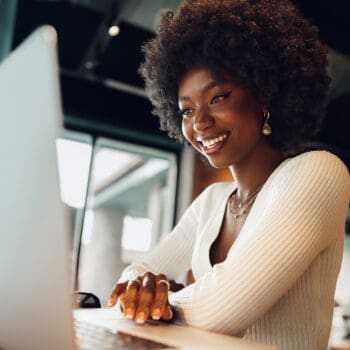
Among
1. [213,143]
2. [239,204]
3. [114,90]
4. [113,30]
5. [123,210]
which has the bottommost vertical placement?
[239,204]

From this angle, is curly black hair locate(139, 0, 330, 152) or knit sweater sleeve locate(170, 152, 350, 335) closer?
knit sweater sleeve locate(170, 152, 350, 335)

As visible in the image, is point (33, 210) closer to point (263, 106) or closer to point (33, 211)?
point (33, 211)

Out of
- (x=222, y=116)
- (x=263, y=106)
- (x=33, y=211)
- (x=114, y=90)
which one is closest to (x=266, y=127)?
(x=263, y=106)

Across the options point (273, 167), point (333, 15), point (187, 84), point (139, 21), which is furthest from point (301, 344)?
point (139, 21)

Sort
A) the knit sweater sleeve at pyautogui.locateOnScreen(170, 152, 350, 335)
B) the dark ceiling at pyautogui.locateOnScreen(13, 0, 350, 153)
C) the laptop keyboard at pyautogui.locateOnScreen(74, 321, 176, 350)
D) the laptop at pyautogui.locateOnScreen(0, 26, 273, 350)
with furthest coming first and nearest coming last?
1. the dark ceiling at pyautogui.locateOnScreen(13, 0, 350, 153)
2. the knit sweater sleeve at pyautogui.locateOnScreen(170, 152, 350, 335)
3. the laptop keyboard at pyautogui.locateOnScreen(74, 321, 176, 350)
4. the laptop at pyautogui.locateOnScreen(0, 26, 273, 350)

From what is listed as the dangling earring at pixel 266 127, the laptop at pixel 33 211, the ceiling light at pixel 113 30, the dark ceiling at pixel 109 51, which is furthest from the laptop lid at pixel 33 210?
the ceiling light at pixel 113 30

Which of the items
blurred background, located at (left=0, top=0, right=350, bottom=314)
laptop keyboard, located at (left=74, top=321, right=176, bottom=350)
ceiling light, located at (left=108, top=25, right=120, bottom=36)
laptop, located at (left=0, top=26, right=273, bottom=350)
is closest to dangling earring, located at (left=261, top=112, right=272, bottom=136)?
laptop keyboard, located at (left=74, top=321, right=176, bottom=350)

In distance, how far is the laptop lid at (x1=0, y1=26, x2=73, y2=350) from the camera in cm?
36

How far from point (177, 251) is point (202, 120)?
1.63 ft

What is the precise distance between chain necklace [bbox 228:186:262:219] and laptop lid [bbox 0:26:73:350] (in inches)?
37.0

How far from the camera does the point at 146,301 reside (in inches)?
32.2

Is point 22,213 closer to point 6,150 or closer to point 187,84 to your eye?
point 6,150

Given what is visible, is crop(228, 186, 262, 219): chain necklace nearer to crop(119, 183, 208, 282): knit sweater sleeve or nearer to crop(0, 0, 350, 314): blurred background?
crop(119, 183, 208, 282): knit sweater sleeve

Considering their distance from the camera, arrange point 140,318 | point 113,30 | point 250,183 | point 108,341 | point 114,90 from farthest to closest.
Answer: point 114,90, point 113,30, point 250,183, point 140,318, point 108,341
